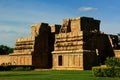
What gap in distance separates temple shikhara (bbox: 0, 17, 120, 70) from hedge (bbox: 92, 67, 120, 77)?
1407 cm

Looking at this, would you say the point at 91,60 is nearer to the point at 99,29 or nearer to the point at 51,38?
the point at 99,29

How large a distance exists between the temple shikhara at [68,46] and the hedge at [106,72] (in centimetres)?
1407

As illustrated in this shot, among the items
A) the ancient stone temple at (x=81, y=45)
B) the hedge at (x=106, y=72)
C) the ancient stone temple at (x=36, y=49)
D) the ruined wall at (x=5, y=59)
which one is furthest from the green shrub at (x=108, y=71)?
the ruined wall at (x=5, y=59)

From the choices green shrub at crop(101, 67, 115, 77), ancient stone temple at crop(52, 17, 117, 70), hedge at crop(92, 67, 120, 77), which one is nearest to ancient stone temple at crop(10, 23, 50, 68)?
ancient stone temple at crop(52, 17, 117, 70)

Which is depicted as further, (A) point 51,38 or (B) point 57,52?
(A) point 51,38

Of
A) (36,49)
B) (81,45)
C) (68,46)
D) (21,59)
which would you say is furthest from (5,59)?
(81,45)

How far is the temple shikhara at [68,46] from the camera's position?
142ft

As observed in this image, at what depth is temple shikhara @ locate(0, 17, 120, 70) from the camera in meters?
43.4

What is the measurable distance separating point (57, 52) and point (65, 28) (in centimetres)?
405

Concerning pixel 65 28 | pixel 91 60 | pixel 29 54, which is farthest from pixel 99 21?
pixel 29 54

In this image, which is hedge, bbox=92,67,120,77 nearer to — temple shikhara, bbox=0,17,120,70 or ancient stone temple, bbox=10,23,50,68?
temple shikhara, bbox=0,17,120,70

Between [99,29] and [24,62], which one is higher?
[99,29]

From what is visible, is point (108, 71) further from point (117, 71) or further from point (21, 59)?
point (21, 59)

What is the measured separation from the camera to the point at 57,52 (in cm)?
4678
